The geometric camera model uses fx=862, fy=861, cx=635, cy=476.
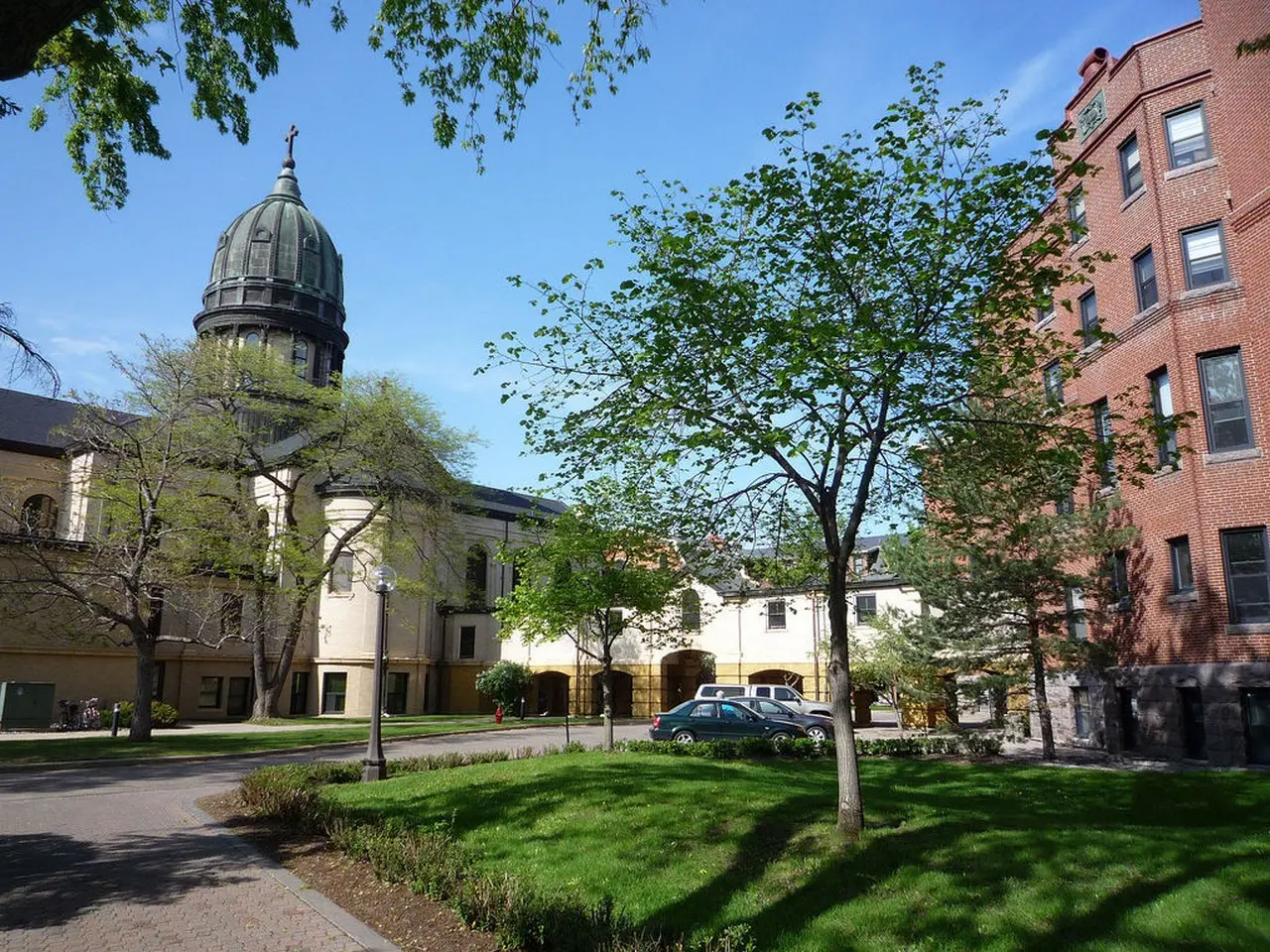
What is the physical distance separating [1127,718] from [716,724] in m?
10.7

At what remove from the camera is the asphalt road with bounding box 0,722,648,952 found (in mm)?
7727

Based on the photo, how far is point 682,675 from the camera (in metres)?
47.5

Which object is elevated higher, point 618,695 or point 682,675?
point 682,675

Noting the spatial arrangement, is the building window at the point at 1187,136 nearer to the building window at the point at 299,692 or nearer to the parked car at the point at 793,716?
the parked car at the point at 793,716

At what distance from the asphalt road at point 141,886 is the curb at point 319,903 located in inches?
Result: 0.7

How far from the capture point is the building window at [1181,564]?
797 inches

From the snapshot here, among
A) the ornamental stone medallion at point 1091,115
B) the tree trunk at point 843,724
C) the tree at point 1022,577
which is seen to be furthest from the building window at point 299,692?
the ornamental stone medallion at point 1091,115

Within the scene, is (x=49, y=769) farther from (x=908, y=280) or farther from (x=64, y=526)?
(x=64, y=526)

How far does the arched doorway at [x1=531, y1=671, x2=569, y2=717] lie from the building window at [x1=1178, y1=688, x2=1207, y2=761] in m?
34.7

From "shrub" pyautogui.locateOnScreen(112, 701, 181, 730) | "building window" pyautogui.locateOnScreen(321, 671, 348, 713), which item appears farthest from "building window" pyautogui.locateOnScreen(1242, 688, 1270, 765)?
"building window" pyautogui.locateOnScreen(321, 671, 348, 713)

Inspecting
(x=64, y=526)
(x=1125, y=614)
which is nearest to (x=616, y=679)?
(x=64, y=526)

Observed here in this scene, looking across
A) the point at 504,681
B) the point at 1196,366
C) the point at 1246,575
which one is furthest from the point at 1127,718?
the point at 504,681

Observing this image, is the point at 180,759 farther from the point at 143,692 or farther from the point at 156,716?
the point at 156,716

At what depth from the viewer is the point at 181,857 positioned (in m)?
10.9
